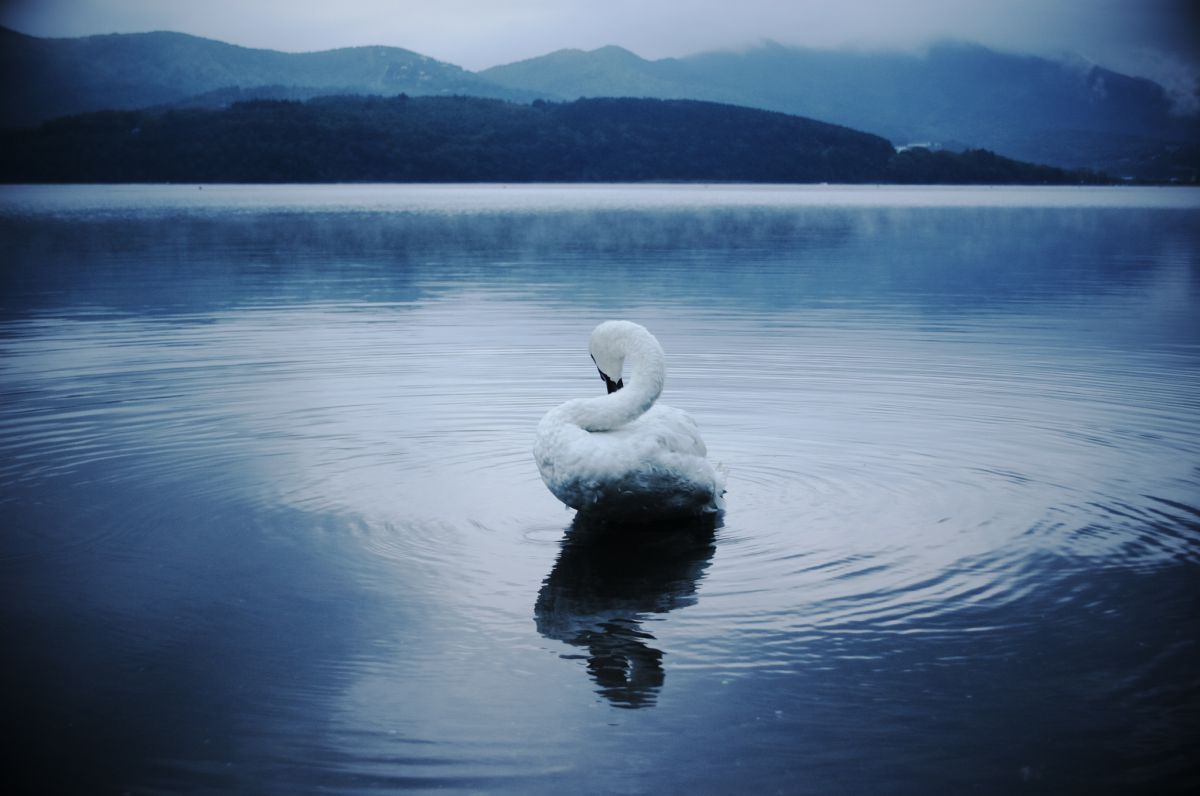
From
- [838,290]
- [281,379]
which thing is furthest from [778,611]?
[838,290]

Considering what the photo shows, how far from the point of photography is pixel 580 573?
942 cm

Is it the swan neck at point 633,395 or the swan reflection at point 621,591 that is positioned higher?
the swan neck at point 633,395

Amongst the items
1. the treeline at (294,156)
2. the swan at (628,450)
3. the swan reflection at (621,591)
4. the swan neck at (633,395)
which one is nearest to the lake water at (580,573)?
the swan reflection at (621,591)

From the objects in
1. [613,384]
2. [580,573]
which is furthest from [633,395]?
[580,573]

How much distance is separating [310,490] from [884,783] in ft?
23.0

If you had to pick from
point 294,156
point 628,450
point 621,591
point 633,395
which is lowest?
point 621,591

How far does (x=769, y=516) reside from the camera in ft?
35.5

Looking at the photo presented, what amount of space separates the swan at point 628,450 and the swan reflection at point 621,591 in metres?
0.25

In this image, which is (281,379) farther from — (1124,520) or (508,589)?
(1124,520)

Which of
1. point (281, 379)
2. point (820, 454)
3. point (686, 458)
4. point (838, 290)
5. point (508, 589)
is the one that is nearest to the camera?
Answer: point (508, 589)

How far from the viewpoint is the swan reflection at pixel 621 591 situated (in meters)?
7.54

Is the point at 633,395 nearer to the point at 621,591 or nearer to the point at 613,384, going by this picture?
the point at 613,384

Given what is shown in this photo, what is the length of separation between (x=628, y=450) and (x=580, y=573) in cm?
122

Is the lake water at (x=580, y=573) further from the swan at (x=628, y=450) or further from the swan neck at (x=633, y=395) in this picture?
the swan neck at (x=633, y=395)
